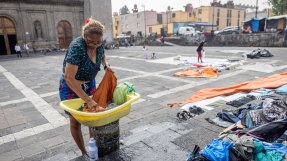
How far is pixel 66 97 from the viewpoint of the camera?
2949mm

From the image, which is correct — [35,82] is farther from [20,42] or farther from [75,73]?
[20,42]

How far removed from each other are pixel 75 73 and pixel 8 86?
327 inches

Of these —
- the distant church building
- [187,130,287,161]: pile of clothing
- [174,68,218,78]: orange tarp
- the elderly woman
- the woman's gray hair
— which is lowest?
[174,68,218,78]: orange tarp

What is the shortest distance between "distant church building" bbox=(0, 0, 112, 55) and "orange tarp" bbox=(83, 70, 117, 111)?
27.6 meters

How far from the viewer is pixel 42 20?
2803 cm

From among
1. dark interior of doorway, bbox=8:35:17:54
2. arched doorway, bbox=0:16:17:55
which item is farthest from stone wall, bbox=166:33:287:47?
arched doorway, bbox=0:16:17:55

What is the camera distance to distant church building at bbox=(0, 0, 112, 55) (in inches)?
1023

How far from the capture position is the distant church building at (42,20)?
25984 mm

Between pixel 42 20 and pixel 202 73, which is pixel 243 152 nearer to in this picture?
pixel 202 73

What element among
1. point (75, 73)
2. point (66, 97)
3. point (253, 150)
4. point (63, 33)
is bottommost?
point (253, 150)

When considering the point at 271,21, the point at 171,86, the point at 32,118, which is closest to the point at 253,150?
the point at 32,118

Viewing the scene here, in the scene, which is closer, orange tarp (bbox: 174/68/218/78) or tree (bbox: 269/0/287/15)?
orange tarp (bbox: 174/68/218/78)

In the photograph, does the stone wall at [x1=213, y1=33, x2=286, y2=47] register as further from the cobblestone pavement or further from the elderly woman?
the elderly woman

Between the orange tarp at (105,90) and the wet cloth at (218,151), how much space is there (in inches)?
53.1
